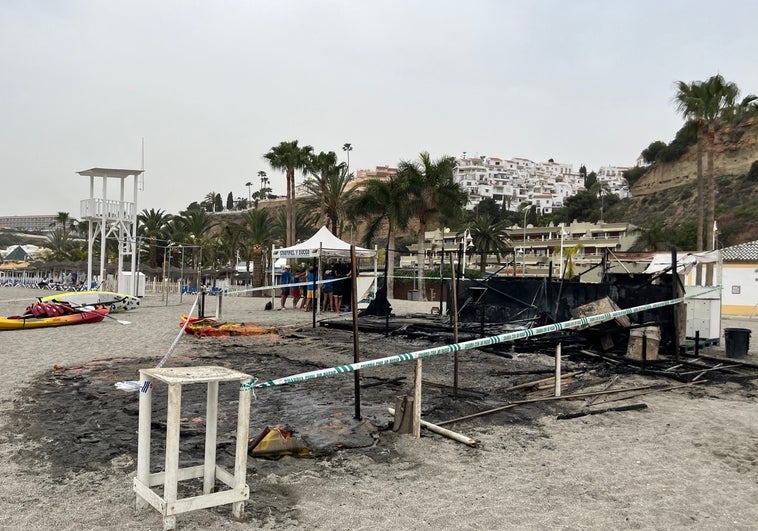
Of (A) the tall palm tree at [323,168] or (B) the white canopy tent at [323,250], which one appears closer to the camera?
(B) the white canopy tent at [323,250]

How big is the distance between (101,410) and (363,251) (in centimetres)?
1582

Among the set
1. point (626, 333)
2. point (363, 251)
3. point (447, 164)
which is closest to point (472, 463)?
point (626, 333)

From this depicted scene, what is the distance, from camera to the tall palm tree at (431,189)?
37.6m

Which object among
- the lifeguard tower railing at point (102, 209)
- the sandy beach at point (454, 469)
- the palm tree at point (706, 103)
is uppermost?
the palm tree at point (706, 103)

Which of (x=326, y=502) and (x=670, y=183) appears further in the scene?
(x=670, y=183)

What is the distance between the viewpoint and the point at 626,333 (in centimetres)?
1205

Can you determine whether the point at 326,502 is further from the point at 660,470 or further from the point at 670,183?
the point at 670,183

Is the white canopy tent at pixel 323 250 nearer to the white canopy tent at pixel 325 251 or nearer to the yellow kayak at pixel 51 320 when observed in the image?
the white canopy tent at pixel 325 251

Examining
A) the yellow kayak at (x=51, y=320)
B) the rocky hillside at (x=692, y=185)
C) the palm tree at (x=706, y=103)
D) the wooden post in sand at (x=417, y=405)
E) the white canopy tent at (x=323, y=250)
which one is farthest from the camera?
the rocky hillside at (x=692, y=185)

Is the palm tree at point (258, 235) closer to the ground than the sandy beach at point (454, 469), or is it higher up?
higher up

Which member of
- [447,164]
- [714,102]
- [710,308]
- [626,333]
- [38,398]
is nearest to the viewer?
[38,398]

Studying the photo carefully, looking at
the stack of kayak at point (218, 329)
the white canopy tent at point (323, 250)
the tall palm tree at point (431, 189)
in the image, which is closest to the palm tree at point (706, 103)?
the tall palm tree at point (431, 189)

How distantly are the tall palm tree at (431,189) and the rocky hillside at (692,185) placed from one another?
63.4m

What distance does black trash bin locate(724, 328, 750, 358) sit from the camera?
1287 cm
